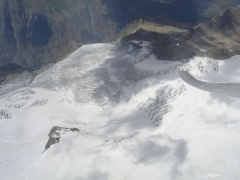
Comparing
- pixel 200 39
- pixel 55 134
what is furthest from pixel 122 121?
pixel 200 39

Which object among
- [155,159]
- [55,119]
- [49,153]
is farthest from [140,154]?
[55,119]

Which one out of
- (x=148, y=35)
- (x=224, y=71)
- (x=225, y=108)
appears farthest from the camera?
(x=148, y=35)

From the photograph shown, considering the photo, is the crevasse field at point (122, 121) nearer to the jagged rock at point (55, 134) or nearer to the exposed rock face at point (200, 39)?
the jagged rock at point (55, 134)

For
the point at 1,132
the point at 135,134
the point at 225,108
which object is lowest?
the point at 1,132

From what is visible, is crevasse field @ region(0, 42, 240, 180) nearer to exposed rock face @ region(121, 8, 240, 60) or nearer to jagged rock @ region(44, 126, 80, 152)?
jagged rock @ region(44, 126, 80, 152)

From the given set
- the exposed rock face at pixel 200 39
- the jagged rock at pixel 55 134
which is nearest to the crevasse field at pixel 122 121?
the jagged rock at pixel 55 134

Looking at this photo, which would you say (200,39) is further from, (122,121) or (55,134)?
(55,134)

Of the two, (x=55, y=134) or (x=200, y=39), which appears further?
(x=200, y=39)

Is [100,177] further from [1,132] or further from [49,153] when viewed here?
[1,132]
